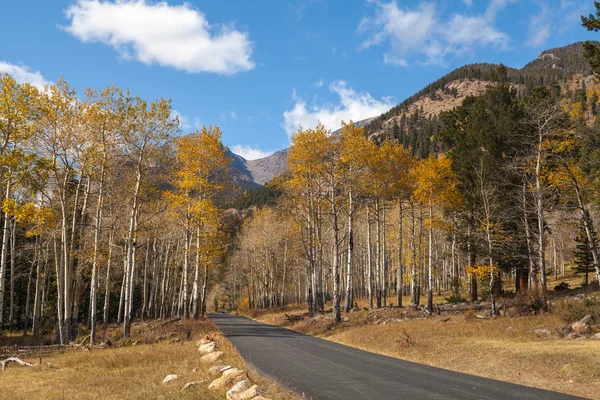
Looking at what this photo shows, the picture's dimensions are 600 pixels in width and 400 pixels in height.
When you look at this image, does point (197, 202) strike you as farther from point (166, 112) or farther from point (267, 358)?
point (267, 358)

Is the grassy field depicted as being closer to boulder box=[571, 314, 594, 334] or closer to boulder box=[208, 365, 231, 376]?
boulder box=[571, 314, 594, 334]

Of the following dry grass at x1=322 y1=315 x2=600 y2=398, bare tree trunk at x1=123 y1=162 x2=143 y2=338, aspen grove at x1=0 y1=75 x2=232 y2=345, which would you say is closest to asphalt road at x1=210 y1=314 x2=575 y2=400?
dry grass at x1=322 y1=315 x2=600 y2=398

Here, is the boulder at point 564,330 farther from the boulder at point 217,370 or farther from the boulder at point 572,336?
the boulder at point 217,370

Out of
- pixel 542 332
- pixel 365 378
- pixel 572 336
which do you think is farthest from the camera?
pixel 542 332

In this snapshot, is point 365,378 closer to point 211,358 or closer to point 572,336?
point 211,358

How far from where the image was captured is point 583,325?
49.1ft

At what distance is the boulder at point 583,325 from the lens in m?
14.8

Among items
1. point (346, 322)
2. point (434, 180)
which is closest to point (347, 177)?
point (434, 180)

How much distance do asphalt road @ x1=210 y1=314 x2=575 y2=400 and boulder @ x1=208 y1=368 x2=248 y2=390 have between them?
1.16m

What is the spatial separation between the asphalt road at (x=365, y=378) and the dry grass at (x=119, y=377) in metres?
1.00

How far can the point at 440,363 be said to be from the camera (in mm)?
13078

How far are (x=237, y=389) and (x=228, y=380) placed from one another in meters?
0.82

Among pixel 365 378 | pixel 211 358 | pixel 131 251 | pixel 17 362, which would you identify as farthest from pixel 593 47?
pixel 17 362

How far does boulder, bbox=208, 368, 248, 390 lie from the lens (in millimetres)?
8125
